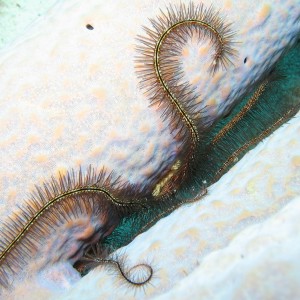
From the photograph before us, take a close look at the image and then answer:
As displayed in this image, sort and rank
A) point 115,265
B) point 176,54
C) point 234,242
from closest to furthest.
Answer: point 234,242, point 115,265, point 176,54

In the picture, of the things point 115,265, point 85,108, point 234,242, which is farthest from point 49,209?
point 234,242

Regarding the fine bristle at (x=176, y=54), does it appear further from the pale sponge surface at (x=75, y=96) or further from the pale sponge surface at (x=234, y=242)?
the pale sponge surface at (x=234, y=242)

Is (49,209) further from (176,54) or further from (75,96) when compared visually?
(176,54)

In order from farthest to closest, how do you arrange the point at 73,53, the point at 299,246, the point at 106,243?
the point at 106,243 < the point at 73,53 < the point at 299,246

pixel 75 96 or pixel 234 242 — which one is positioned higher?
pixel 234 242

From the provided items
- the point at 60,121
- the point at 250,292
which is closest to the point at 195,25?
the point at 60,121

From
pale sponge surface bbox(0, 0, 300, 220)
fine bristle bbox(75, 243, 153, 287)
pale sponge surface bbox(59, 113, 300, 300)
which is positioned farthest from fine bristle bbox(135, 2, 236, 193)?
fine bristle bbox(75, 243, 153, 287)

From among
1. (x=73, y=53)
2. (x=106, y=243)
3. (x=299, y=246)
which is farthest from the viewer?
(x=106, y=243)

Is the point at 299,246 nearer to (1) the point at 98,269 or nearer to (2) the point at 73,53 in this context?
(1) the point at 98,269
